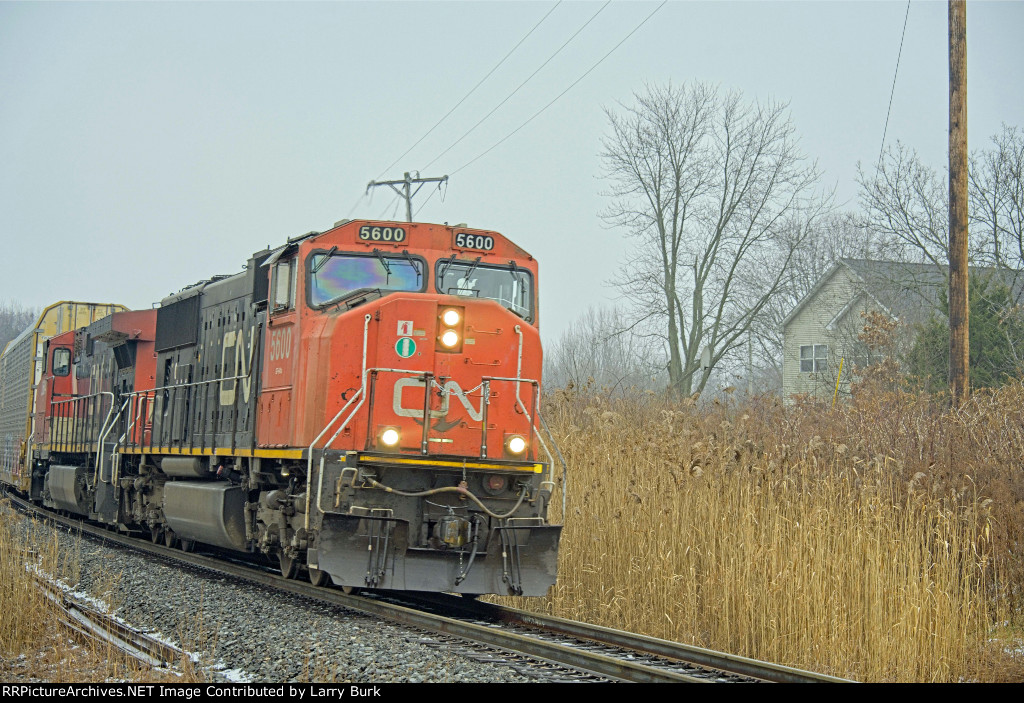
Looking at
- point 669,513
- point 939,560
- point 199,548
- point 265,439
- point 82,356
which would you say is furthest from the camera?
point 82,356

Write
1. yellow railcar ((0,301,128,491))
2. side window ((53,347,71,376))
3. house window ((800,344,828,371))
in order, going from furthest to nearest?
house window ((800,344,828,371)) < yellow railcar ((0,301,128,491)) < side window ((53,347,71,376))

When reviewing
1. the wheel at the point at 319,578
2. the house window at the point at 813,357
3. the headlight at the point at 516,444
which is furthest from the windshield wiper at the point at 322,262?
the house window at the point at 813,357

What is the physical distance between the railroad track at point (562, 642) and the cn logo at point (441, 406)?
1624mm

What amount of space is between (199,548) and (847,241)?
31.3m

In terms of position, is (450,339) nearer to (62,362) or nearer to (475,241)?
(475,241)

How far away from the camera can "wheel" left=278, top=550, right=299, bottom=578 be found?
10289mm

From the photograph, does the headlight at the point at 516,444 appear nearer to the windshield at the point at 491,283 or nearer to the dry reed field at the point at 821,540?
the dry reed field at the point at 821,540

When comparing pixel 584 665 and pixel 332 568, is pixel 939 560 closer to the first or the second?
pixel 584 665

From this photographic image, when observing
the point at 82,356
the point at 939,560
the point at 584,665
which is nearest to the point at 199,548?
the point at 82,356

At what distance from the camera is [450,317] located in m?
9.09

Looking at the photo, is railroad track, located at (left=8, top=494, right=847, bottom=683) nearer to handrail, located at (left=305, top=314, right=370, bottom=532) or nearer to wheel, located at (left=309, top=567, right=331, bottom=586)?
wheel, located at (left=309, top=567, right=331, bottom=586)

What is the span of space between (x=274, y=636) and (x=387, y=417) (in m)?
2.27

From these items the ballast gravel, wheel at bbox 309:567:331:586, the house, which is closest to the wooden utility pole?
wheel at bbox 309:567:331:586
